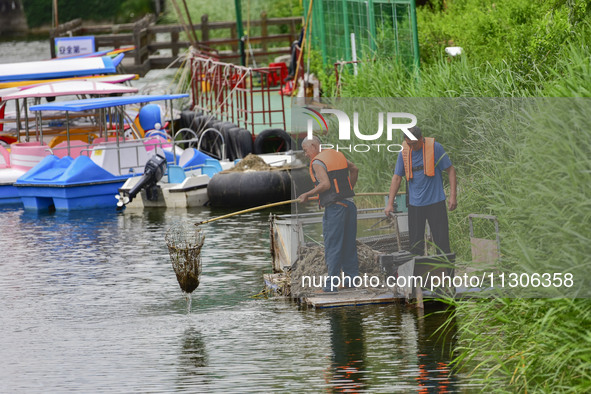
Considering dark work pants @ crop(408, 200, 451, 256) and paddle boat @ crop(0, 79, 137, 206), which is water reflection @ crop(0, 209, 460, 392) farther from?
paddle boat @ crop(0, 79, 137, 206)

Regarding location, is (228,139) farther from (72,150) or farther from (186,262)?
(186,262)

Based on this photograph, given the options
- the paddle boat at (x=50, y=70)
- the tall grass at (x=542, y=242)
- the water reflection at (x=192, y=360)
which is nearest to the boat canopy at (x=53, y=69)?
the paddle boat at (x=50, y=70)

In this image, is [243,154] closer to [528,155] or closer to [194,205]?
[194,205]

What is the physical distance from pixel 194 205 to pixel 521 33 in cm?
1030

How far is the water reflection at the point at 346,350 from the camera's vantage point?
10.9 metres

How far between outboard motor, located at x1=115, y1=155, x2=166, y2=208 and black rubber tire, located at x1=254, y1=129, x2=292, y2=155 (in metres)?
3.50

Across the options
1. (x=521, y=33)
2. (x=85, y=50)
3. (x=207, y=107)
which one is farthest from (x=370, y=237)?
(x=85, y=50)

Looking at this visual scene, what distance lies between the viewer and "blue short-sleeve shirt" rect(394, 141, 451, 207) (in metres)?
13.2

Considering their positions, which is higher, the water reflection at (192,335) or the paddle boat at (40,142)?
the paddle boat at (40,142)

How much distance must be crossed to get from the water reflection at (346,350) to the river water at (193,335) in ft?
0.04

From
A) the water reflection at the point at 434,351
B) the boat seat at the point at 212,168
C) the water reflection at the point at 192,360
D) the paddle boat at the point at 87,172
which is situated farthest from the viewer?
the boat seat at the point at 212,168

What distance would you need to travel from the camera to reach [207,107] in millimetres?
37344

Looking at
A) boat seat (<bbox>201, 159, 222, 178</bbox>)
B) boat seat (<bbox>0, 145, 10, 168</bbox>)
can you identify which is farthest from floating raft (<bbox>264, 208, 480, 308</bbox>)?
boat seat (<bbox>0, 145, 10, 168</bbox>)

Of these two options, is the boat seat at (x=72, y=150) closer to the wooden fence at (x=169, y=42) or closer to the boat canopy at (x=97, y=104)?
the boat canopy at (x=97, y=104)
